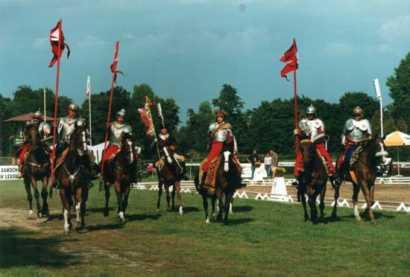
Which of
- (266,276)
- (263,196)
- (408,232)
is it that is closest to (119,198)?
(408,232)

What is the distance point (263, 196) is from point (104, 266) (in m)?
19.5

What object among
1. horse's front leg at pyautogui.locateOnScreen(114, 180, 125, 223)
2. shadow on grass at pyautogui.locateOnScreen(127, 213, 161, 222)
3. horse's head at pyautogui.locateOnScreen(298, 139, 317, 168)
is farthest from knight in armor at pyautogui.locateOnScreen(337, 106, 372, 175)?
horse's front leg at pyautogui.locateOnScreen(114, 180, 125, 223)

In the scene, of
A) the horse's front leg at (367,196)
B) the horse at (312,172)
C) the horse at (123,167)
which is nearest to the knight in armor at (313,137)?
the horse at (312,172)

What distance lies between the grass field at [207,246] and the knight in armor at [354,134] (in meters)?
1.79

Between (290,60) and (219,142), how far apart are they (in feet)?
Result: 15.0

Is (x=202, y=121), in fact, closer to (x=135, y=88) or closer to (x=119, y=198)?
(x=135, y=88)

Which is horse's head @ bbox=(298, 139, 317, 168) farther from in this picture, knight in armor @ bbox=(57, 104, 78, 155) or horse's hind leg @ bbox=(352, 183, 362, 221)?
knight in armor @ bbox=(57, 104, 78, 155)

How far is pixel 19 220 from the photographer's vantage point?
22312 mm

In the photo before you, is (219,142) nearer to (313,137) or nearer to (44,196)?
(313,137)

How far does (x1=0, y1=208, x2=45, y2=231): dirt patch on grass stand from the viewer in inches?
809

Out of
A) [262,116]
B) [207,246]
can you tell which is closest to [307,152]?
[207,246]

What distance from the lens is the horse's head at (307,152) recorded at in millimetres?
19639

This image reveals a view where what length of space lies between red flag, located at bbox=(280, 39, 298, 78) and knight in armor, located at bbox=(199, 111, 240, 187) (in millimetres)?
3512

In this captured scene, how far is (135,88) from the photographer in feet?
489
